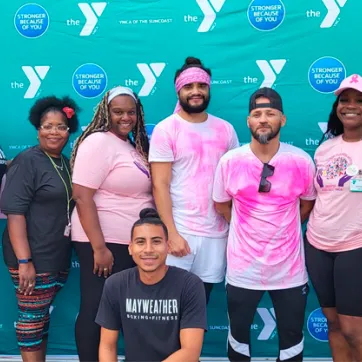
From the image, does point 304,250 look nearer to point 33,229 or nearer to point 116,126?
point 116,126

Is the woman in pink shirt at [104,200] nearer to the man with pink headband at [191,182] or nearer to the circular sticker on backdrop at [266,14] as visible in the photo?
the man with pink headband at [191,182]

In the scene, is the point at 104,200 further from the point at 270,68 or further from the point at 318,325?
the point at 318,325

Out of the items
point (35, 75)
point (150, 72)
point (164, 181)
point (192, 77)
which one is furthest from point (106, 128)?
point (35, 75)

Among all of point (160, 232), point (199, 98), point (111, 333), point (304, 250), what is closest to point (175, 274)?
point (160, 232)

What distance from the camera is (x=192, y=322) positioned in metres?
2.17

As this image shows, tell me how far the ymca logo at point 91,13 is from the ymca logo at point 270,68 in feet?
3.70

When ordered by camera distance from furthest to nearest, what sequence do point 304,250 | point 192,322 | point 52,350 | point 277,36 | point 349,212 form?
point 52,350
point 277,36
point 304,250
point 349,212
point 192,322

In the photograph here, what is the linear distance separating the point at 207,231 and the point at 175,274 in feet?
1.60

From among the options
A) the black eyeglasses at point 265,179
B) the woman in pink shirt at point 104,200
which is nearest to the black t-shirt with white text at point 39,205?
the woman in pink shirt at point 104,200

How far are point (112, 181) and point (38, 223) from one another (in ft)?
1.67

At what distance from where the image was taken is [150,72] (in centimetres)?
337

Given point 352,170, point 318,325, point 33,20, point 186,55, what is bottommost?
point 318,325

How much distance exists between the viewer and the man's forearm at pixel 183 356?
6.95 feet

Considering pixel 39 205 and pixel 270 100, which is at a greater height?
pixel 270 100
